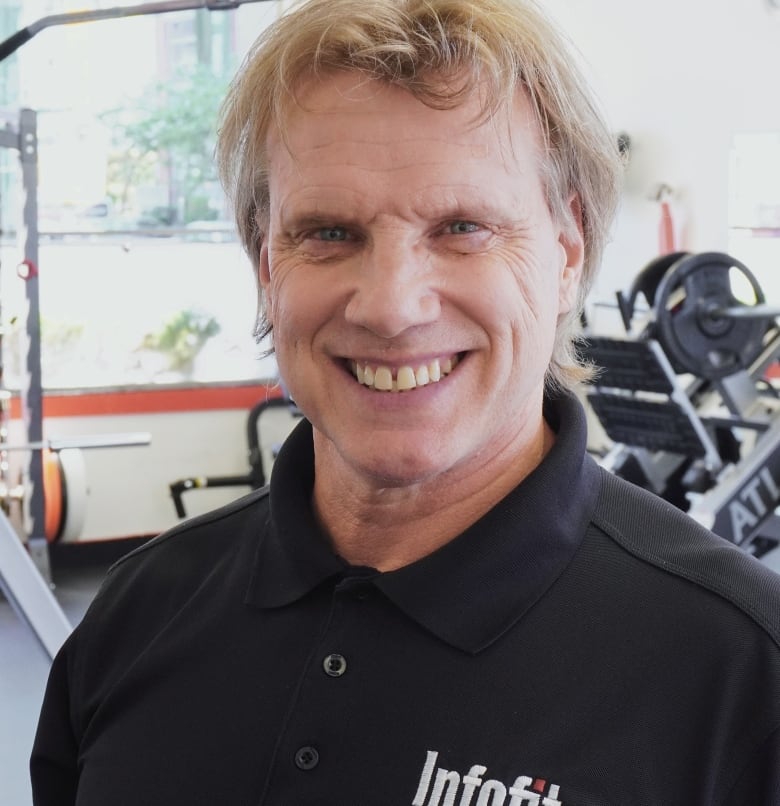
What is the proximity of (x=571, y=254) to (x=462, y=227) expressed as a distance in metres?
0.17

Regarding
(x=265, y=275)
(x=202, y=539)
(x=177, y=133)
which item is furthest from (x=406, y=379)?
(x=177, y=133)

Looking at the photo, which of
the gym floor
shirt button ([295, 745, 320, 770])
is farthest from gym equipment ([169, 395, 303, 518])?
shirt button ([295, 745, 320, 770])

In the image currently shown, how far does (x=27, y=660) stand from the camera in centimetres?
405

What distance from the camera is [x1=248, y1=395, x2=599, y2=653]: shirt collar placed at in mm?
914

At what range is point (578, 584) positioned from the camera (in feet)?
2.99

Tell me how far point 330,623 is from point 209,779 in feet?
0.54

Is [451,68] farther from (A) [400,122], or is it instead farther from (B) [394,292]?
(B) [394,292]

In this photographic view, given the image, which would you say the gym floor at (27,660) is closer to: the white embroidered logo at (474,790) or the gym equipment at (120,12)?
the gym equipment at (120,12)

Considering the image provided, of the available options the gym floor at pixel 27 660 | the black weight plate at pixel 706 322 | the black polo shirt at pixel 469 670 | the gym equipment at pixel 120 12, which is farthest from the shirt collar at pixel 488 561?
the black weight plate at pixel 706 322

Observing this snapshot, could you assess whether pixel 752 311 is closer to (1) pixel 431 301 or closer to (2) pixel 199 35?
(2) pixel 199 35

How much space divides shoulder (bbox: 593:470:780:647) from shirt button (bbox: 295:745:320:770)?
0.30 meters

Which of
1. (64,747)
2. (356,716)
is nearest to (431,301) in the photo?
(356,716)

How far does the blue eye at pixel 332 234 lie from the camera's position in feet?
2.99

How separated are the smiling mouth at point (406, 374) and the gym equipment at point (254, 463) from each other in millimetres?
3910
